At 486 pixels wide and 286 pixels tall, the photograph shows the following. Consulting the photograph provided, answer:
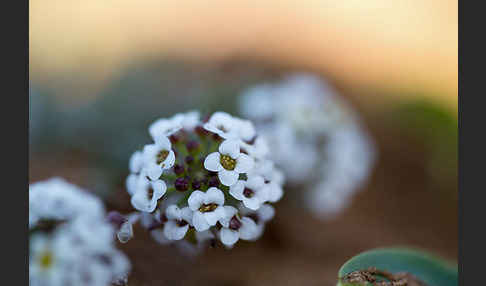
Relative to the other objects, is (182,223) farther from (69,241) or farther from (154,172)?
(69,241)

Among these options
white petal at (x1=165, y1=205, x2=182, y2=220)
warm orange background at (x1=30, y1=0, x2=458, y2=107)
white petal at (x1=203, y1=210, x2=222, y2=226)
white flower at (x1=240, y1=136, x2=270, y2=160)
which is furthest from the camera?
warm orange background at (x1=30, y1=0, x2=458, y2=107)

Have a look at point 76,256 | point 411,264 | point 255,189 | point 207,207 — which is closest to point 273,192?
point 255,189

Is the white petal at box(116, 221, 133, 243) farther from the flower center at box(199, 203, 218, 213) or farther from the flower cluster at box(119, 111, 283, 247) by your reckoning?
the flower center at box(199, 203, 218, 213)

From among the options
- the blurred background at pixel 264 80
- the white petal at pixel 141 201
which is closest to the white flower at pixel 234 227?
the white petal at pixel 141 201

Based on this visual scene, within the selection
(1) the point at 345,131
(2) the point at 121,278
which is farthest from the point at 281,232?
(2) the point at 121,278

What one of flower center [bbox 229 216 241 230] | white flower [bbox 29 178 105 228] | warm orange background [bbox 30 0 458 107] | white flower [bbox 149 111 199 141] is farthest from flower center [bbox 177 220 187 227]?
warm orange background [bbox 30 0 458 107]
